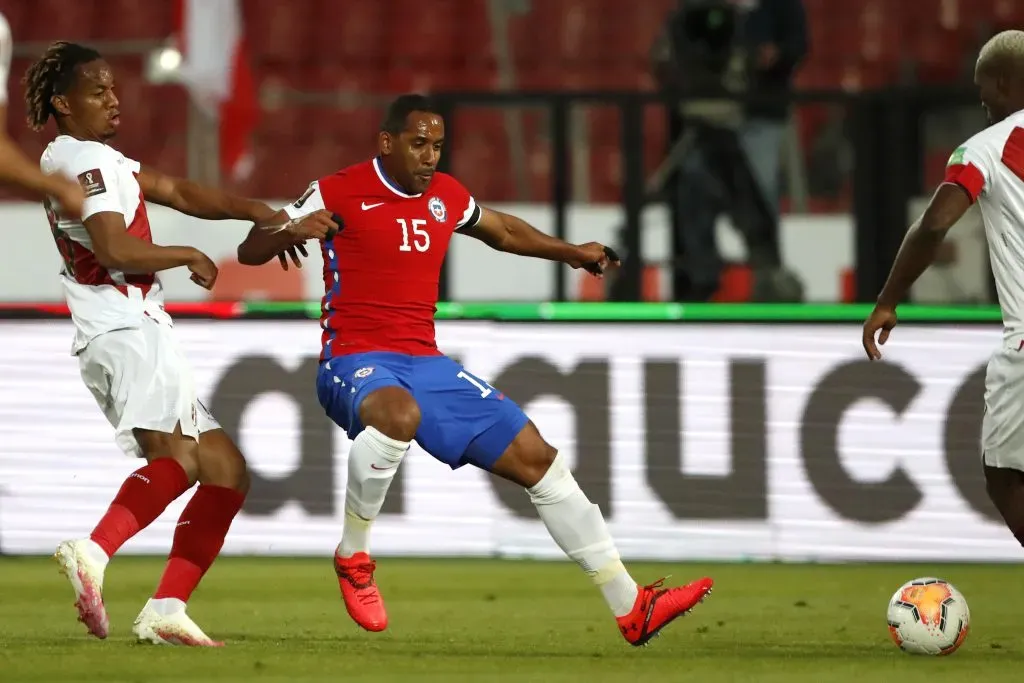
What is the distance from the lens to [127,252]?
5.50m

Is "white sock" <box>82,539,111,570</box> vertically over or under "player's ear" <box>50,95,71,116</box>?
under

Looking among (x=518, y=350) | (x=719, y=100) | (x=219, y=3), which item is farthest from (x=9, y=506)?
(x=219, y=3)

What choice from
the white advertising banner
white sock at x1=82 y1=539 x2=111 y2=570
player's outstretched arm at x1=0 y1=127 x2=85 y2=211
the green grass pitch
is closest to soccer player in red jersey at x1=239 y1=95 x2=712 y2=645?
the green grass pitch

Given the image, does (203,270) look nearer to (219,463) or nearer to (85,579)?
(219,463)

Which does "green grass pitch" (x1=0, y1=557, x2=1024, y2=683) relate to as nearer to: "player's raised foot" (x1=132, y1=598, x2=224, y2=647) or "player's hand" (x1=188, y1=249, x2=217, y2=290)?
"player's raised foot" (x1=132, y1=598, x2=224, y2=647)

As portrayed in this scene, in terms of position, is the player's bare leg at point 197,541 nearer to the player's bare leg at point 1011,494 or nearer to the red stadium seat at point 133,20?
the player's bare leg at point 1011,494

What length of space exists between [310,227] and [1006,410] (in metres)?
2.26

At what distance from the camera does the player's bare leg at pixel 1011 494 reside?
220 inches

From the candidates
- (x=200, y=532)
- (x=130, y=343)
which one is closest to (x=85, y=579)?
(x=200, y=532)

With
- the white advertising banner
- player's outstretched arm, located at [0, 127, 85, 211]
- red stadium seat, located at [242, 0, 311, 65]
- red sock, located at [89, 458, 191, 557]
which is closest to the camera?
player's outstretched arm, located at [0, 127, 85, 211]

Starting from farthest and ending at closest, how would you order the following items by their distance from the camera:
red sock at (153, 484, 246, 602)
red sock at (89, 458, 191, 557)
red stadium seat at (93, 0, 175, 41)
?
red stadium seat at (93, 0, 175, 41)
red sock at (153, 484, 246, 602)
red sock at (89, 458, 191, 557)

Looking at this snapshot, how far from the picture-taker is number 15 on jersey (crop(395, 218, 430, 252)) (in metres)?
6.31

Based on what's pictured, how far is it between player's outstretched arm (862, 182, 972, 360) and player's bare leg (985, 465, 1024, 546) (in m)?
0.53

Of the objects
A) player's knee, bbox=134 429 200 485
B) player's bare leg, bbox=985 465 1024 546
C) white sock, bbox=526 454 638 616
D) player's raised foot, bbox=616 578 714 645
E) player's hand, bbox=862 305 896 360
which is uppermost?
player's hand, bbox=862 305 896 360
